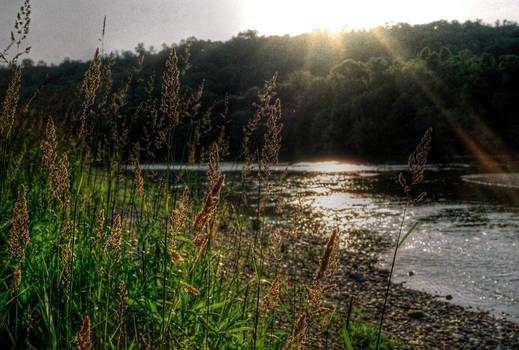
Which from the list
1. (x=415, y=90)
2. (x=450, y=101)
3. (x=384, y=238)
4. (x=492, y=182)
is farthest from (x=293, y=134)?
(x=384, y=238)

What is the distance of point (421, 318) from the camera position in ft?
23.5

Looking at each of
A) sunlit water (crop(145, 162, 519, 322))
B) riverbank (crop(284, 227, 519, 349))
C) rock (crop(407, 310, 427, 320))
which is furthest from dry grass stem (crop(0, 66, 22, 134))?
rock (crop(407, 310, 427, 320))

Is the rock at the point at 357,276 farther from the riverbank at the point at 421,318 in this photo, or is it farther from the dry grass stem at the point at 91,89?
the dry grass stem at the point at 91,89

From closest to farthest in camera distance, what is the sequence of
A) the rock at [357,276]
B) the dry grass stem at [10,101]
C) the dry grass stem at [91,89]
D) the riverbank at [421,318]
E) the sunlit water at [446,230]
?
the dry grass stem at [91,89]
the dry grass stem at [10,101]
the riverbank at [421,318]
the sunlit water at [446,230]
the rock at [357,276]

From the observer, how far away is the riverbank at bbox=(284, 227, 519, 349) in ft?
20.6

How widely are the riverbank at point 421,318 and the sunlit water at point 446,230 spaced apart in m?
0.50

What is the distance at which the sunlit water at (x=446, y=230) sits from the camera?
8656 mm

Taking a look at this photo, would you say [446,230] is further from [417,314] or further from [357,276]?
[417,314]

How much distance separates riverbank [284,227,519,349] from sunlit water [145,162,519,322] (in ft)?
1.64

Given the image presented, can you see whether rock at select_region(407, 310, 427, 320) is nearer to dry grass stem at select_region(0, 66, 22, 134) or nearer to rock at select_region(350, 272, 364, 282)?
rock at select_region(350, 272, 364, 282)

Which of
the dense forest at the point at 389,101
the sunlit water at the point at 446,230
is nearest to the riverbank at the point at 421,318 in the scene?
the sunlit water at the point at 446,230

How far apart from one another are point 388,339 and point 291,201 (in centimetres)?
1395

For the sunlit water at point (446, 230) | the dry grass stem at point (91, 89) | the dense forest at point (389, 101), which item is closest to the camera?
the dry grass stem at point (91, 89)

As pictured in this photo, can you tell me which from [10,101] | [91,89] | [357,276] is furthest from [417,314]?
[10,101]
